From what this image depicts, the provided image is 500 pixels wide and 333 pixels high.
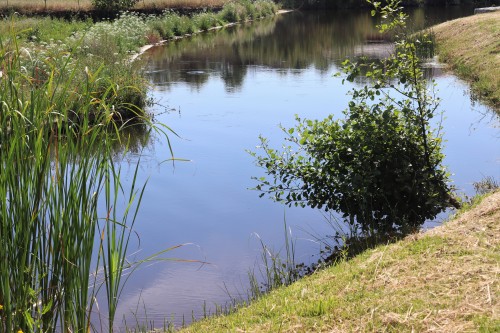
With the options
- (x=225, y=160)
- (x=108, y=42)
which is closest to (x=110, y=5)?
(x=108, y=42)

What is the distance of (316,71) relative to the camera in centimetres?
2184

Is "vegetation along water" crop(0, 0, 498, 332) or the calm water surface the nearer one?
"vegetation along water" crop(0, 0, 498, 332)

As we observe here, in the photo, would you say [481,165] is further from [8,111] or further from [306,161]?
[8,111]

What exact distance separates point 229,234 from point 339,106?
781 centimetres

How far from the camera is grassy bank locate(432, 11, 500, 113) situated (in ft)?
49.9

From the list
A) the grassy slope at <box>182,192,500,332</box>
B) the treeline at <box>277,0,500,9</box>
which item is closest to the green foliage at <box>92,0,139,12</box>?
the treeline at <box>277,0,500,9</box>

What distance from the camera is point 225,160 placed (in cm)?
1159

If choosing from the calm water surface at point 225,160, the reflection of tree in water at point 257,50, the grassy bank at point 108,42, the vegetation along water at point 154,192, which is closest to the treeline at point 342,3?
the grassy bank at point 108,42

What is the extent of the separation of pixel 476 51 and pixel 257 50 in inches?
405

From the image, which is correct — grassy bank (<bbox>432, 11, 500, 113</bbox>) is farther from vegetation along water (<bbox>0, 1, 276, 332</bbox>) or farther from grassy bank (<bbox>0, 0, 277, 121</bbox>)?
vegetation along water (<bbox>0, 1, 276, 332</bbox>)

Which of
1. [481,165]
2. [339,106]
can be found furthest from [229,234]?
[339,106]

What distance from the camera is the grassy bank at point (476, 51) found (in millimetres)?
15220

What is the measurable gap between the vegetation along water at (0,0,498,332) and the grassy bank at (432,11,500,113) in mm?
1950

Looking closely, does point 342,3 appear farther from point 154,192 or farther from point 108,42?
point 154,192
